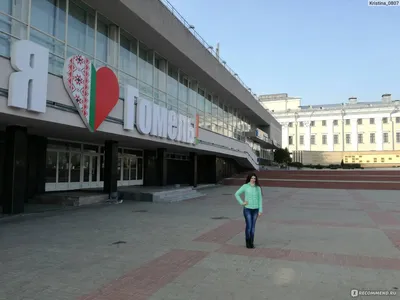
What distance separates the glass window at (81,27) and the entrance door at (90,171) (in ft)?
23.9

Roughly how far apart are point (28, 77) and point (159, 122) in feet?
25.7

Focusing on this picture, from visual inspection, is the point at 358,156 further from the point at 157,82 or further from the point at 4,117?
the point at 4,117

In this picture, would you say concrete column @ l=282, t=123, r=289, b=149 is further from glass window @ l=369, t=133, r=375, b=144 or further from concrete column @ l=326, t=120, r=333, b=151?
glass window @ l=369, t=133, r=375, b=144

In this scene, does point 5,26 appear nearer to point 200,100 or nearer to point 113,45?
point 113,45

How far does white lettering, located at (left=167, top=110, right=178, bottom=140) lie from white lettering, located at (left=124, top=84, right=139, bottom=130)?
339 centimetres

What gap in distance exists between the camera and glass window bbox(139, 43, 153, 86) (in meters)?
17.1

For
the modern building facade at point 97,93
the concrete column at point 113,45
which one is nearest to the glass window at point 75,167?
the modern building facade at point 97,93

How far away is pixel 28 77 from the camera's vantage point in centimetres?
948

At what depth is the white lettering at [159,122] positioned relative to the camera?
53.5 feet

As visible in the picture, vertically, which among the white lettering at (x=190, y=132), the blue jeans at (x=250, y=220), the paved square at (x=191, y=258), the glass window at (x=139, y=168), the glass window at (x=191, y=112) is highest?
the glass window at (x=191, y=112)

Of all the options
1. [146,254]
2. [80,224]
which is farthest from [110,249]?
[80,224]

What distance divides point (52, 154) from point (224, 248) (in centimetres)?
1239

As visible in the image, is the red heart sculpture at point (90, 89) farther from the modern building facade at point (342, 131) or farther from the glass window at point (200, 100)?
the modern building facade at point (342, 131)

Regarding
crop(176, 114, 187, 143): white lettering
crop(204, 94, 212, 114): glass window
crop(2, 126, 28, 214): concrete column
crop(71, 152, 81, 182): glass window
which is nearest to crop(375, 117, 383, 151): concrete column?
crop(204, 94, 212, 114): glass window
